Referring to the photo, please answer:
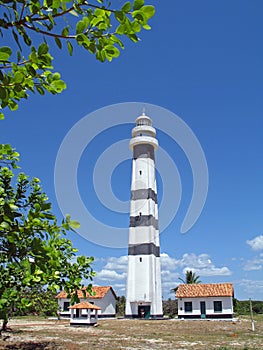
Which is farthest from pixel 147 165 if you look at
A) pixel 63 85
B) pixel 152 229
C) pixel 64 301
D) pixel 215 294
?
pixel 63 85

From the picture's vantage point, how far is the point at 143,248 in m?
40.6

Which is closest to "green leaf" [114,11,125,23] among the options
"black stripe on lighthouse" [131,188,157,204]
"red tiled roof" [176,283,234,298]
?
"black stripe on lighthouse" [131,188,157,204]

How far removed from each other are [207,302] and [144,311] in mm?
8184

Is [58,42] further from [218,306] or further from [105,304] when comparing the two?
[105,304]

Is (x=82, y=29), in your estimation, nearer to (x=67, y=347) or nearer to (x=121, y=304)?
(x=67, y=347)

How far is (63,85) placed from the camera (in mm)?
2578

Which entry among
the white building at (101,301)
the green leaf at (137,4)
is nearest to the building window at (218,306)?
the white building at (101,301)

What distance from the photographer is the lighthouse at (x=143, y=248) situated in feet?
131

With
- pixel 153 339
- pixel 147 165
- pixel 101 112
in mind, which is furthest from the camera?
pixel 147 165

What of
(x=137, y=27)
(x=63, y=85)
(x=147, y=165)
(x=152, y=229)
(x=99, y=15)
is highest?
(x=147, y=165)

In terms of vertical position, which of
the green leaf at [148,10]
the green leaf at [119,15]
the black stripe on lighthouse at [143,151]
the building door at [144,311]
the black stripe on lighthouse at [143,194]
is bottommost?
the building door at [144,311]

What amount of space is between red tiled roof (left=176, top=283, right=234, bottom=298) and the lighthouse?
420 cm

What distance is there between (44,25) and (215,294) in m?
44.5

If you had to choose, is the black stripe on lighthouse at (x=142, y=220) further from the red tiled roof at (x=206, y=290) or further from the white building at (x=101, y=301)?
the white building at (x=101, y=301)
